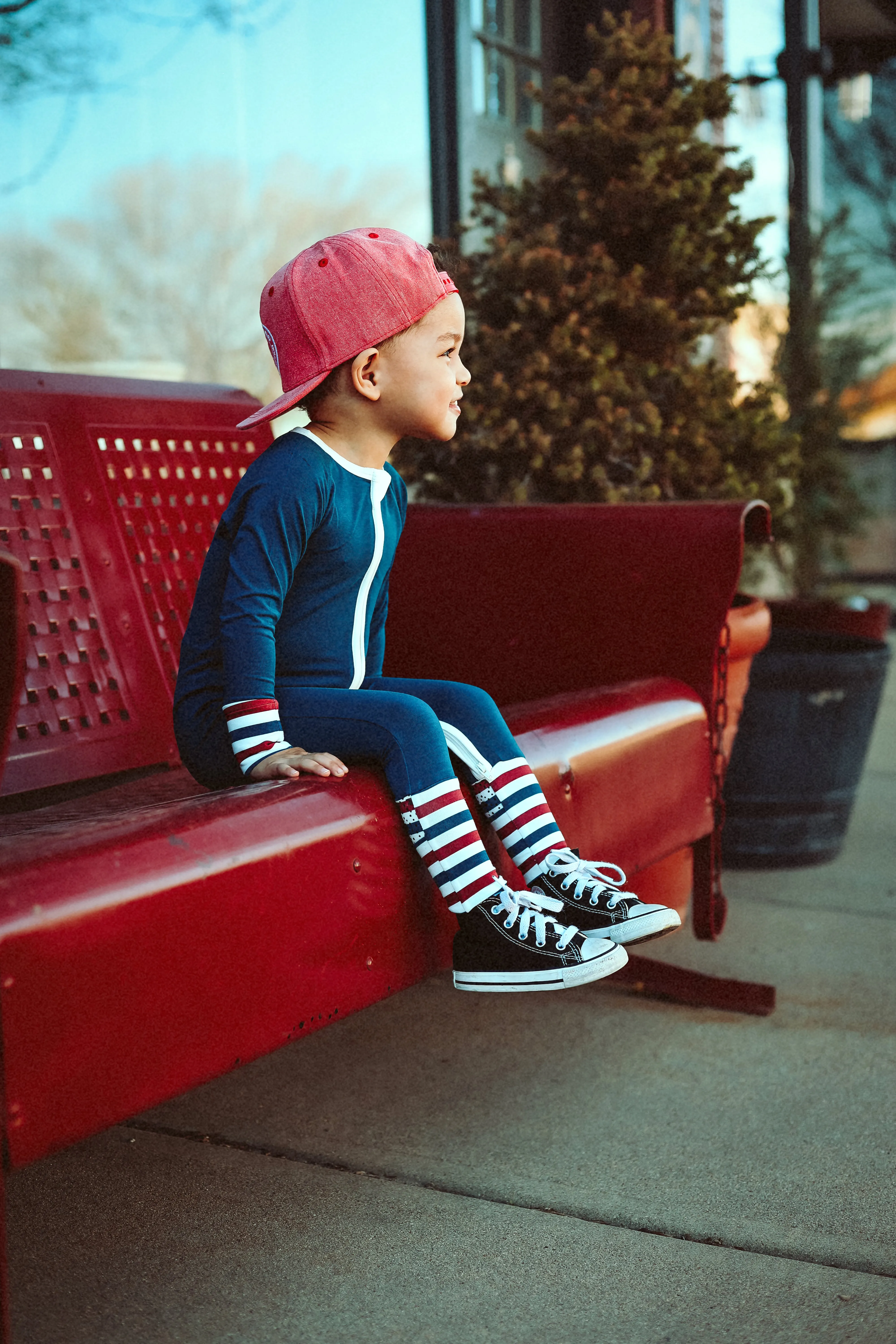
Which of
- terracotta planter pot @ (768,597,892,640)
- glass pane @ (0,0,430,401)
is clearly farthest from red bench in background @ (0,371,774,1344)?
glass pane @ (0,0,430,401)

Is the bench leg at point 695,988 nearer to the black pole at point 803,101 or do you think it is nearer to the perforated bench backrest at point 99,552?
the perforated bench backrest at point 99,552

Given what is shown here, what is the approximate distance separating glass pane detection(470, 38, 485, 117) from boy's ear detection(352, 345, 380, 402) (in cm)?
336

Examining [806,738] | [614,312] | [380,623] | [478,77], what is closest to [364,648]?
Result: [380,623]

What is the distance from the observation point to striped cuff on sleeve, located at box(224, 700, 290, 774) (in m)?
1.59

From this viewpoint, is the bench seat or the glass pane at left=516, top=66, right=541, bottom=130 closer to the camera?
the bench seat

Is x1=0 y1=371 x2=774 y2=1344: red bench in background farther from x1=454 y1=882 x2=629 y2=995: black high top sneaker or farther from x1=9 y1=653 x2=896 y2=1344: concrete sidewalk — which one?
x1=9 y1=653 x2=896 y2=1344: concrete sidewalk

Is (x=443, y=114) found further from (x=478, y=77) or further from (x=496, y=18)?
(x=496, y=18)

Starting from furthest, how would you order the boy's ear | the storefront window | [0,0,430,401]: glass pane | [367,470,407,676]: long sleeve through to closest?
1. the storefront window
2. [0,0,430,401]: glass pane
3. [367,470,407,676]: long sleeve
4. the boy's ear

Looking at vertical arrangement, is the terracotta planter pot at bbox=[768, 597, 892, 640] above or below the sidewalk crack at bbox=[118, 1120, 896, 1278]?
above

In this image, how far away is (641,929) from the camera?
5.32 feet

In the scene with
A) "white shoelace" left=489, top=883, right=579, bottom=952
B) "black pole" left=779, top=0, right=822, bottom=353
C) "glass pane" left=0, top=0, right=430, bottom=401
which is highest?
"black pole" left=779, top=0, right=822, bottom=353

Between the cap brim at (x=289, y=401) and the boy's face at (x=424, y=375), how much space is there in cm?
9

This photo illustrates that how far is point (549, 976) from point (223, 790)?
1.44ft

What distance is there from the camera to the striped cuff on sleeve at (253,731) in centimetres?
159
